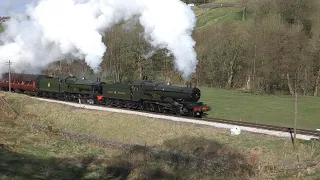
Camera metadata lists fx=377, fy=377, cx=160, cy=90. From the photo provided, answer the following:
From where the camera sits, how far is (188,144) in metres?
26.0

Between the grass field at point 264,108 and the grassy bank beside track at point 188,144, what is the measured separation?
8.58 meters

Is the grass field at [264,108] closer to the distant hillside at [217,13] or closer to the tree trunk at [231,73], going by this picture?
the tree trunk at [231,73]

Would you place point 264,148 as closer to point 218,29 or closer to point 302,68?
point 302,68

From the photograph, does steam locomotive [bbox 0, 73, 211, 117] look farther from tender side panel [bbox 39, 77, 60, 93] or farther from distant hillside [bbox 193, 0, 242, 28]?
distant hillside [bbox 193, 0, 242, 28]

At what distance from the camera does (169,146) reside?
88.0 ft

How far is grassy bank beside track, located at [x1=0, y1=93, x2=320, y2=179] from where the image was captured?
20.9 m

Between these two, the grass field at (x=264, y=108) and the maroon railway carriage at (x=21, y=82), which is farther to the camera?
the maroon railway carriage at (x=21, y=82)

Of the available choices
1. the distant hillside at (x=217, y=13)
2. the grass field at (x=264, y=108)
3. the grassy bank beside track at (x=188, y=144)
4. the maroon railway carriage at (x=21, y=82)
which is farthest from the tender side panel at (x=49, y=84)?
the distant hillside at (x=217, y=13)

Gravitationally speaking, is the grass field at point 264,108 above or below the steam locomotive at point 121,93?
below

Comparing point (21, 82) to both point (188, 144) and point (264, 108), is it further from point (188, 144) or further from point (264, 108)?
point (188, 144)

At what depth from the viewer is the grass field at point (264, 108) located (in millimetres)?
34531

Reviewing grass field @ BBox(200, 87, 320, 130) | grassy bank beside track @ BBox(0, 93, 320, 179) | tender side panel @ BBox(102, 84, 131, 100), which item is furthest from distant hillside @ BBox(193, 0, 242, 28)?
grassy bank beside track @ BBox(0, 93, 320, 179)

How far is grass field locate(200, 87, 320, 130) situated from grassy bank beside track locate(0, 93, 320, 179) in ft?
28.1

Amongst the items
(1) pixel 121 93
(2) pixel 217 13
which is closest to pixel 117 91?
(1) pixel 121 93
